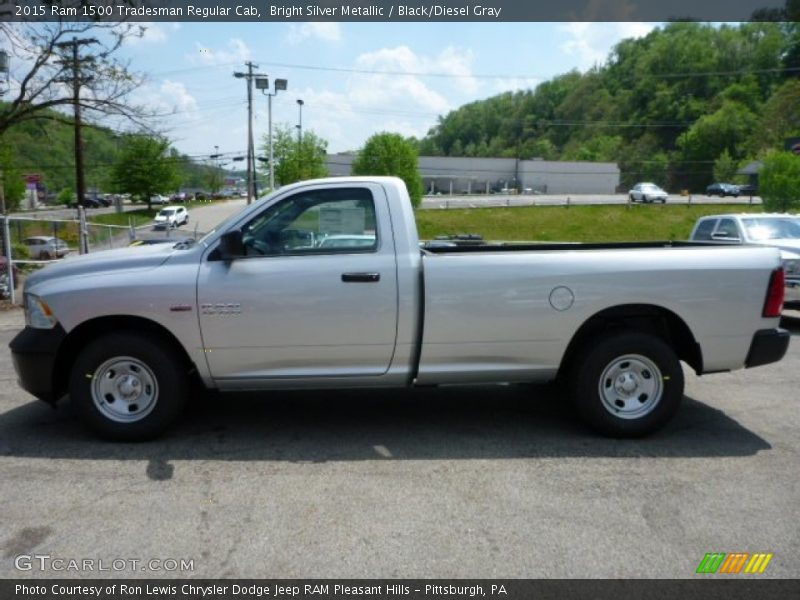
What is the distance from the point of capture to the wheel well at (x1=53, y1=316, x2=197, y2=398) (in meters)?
4.86

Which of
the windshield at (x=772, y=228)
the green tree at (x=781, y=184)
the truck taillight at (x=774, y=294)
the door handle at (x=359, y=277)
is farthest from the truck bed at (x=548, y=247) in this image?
the green tree at (x=781, y=184)

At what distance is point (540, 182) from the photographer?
344ft

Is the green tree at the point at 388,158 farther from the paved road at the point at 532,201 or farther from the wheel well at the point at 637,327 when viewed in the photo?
the wheel well at the point at 637,327

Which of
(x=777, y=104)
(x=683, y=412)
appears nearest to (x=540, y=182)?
(x=777, y=104)

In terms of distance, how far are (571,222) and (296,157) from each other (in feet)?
74.2

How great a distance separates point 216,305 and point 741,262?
154 inches

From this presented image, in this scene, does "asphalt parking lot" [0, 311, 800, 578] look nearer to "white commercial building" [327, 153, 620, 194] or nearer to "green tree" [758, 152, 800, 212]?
"green tree" [758, 152, 800, 212]

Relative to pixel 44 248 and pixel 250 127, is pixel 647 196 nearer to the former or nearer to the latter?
pixel 250 127

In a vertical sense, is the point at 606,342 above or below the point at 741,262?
below

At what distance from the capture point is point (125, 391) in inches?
192

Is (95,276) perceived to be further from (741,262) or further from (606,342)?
(741,262)

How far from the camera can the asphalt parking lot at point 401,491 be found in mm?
3355

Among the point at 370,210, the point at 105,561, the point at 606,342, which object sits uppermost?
the point at 370,210

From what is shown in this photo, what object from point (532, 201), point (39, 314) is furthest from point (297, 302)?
point (532, 201)
